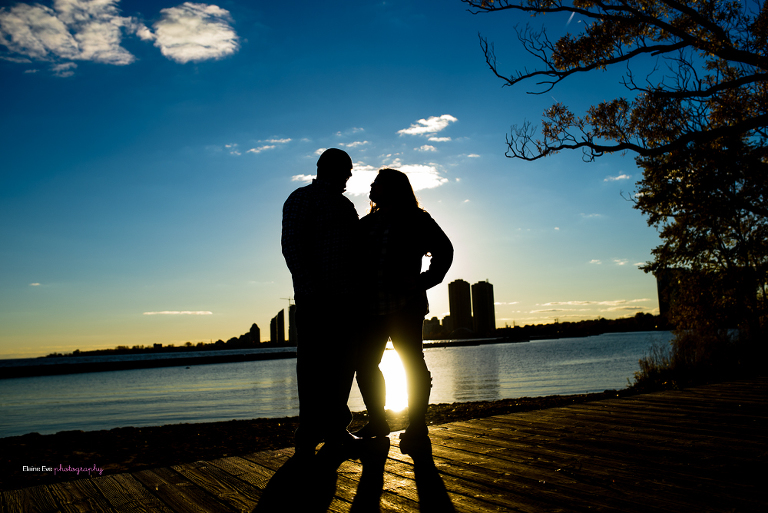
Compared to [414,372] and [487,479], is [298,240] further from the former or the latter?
[487,479]

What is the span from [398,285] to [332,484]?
1182mm

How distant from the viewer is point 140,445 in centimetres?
668

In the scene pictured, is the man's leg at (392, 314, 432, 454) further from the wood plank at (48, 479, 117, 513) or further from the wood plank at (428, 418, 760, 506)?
the wood plank at (48, 479, 117, 513)

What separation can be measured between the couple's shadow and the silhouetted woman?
0.28 meters

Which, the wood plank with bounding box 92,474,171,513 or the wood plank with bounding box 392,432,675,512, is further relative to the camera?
the wood plank with bounding box 92,474,171,513

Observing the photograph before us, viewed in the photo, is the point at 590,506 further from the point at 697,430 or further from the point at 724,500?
the point at 697,430

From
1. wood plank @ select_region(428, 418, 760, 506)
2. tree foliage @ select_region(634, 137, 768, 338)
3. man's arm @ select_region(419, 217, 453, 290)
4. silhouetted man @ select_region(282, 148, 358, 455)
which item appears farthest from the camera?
tree foliage @ select_region(634, 137, 768, 338)

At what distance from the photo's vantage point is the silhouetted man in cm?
264

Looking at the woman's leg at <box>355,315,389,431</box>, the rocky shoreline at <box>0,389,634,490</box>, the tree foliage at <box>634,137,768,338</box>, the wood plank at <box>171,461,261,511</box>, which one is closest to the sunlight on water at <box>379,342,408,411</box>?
the woman's leg at <box>355,315,389,431</box>

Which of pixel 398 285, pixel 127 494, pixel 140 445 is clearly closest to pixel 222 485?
pixel 127 494

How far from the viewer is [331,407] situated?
2678 millimetres

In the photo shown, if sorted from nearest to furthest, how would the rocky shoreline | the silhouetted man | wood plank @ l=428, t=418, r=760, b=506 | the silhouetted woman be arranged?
wood plank @ l=428, t=418, r=760, b=506 → the silhouetted man → the silhouetted woman → the rocky shoreline

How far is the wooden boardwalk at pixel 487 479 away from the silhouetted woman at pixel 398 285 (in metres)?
0.29

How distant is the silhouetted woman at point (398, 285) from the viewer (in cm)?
289
